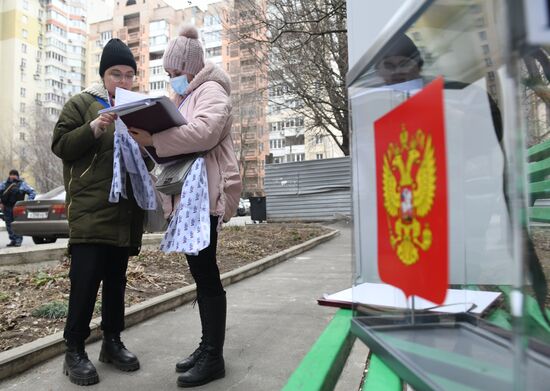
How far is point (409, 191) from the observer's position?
2.91 feet

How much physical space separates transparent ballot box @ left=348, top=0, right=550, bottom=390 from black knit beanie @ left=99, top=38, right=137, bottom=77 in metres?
1.79

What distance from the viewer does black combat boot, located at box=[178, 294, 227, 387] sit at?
2.36 meters

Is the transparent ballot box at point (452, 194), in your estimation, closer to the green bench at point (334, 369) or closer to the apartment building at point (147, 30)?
the green bench at point (334, 369)

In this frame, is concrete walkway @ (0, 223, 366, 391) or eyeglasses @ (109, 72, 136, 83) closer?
concrete walkway @ (0, 223, 366, 391)

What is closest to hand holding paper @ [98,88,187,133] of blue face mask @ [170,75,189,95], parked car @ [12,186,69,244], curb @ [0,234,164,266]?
blue face mask @ [170,75,189,95]

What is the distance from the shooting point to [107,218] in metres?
2.47

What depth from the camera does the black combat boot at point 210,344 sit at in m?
2.36

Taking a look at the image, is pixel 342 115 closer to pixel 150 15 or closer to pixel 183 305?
pixel 183 305

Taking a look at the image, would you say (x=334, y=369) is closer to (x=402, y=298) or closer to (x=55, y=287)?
(x=402, y=298)

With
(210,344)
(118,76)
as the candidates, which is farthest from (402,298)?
(118,76)

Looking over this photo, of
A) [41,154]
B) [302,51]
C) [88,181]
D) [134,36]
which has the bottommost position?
[88,181]

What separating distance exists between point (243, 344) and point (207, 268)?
38.3 inches

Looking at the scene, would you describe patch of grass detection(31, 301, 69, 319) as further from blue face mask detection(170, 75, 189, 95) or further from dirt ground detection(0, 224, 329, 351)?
blue face mask detection(170, 75, 189, 95)

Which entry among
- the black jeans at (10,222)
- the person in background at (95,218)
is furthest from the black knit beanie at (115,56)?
the black jeans at (10,222)
